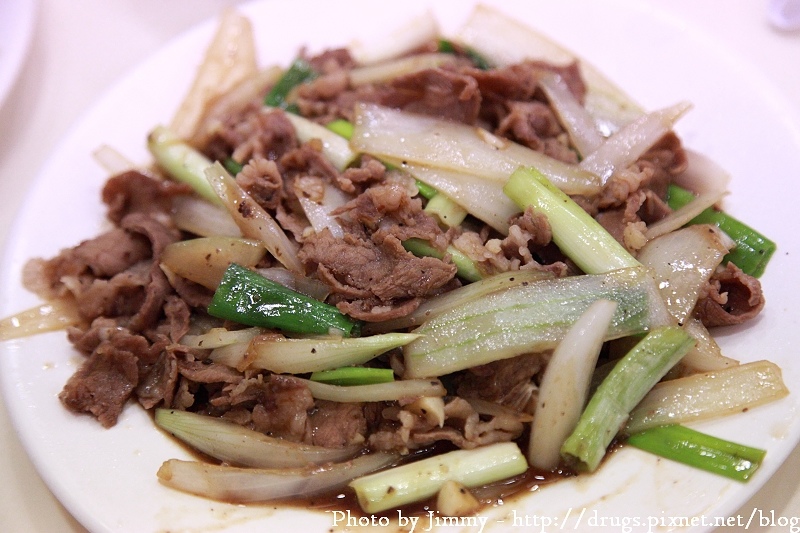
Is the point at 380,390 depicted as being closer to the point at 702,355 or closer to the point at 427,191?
the point at 427,191

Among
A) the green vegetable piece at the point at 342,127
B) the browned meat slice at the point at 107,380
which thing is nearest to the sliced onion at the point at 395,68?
the green vegetable piece at the point at 342,127

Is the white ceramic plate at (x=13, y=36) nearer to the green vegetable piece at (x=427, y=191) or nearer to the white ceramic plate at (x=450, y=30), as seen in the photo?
the white ceramic plate at (x=450, y=30)

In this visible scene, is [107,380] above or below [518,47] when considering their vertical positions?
below

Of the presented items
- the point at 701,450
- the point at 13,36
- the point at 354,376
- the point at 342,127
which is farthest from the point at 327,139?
the point at 13,36

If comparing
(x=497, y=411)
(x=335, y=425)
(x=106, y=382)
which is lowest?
(x=106, y=382)

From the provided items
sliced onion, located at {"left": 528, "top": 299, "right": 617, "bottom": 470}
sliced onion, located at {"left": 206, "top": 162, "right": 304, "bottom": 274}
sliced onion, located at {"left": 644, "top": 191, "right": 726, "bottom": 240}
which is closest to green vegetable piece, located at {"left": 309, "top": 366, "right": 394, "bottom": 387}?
sliced onion, located at {"left": 206, "top": 162, "right": 304, "bottom": 274}

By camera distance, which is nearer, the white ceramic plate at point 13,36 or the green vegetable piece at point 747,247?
the green vegetable piece at point 747,247

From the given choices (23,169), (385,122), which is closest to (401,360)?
(385,122)
